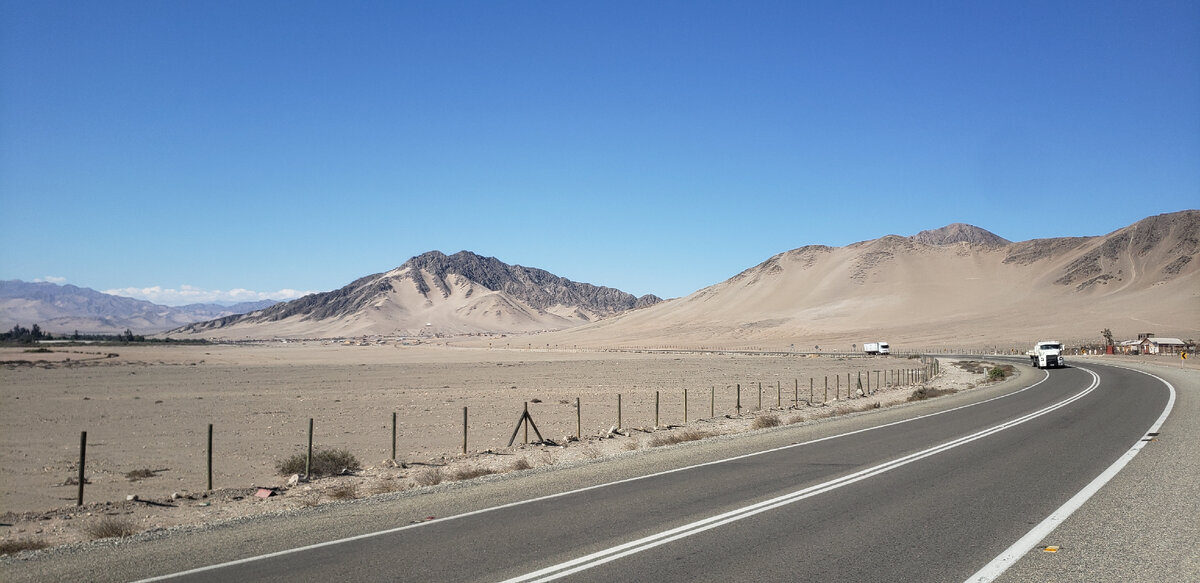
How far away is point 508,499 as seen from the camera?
11867mm

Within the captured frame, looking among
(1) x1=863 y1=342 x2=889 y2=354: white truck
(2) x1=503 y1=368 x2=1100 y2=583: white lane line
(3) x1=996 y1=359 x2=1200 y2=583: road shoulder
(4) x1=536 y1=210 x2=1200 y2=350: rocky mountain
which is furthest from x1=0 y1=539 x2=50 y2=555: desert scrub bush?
(4) x1=536 y1=210 x2=1200 y2=350: rocky mountain

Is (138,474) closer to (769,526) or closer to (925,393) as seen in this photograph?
(769,526)

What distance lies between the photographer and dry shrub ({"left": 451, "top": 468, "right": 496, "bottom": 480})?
15059mm

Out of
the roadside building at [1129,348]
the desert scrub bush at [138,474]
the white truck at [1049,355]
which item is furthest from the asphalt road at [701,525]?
the roadside building at [1129,348]

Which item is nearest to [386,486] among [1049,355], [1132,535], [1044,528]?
[1044,528]

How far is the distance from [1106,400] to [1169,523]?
22402 millimetres

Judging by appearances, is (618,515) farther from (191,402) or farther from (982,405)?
(191,402)

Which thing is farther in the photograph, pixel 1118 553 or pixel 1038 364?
pixel 1038 364

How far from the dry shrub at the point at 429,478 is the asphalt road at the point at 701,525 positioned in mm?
1618

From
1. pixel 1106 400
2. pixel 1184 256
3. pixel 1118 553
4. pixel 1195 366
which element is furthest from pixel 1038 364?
pixel 1184 256

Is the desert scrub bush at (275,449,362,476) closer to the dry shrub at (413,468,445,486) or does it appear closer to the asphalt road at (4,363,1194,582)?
the dry shrub at (413,468,445,486)

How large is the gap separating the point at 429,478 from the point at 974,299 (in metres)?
161

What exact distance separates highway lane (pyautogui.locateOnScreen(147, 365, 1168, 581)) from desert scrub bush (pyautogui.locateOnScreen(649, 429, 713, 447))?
14.2ft

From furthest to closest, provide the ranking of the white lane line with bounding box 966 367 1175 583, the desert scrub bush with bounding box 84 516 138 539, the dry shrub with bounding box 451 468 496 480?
the dry shrub with bounding box 451 468 496 480 → the desert scrub bush with bounding box 84 516 138 539 → the white lane line with bounding box 966 367 1175 583
